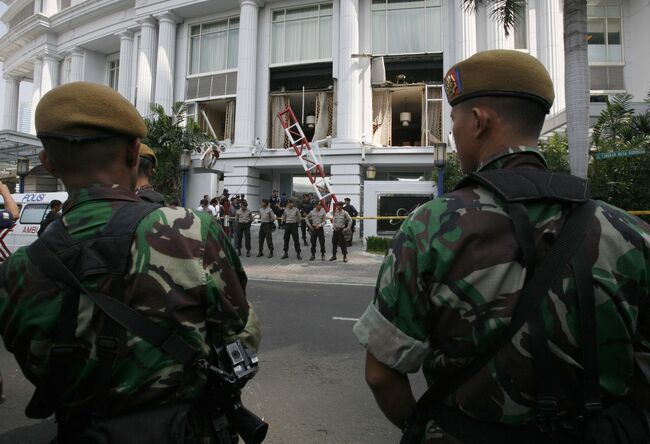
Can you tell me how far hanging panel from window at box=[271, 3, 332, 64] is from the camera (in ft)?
70.8

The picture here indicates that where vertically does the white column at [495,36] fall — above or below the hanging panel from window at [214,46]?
below

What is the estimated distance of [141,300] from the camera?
117 centimetres

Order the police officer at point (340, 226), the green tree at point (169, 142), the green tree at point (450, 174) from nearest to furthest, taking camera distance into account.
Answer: the police officer at point (340, 226), the green tree at point (450, 174), the green tree at point (169, 142)

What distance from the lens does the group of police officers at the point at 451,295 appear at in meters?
1.04

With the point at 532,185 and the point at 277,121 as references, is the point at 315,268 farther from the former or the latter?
the point at 277,121

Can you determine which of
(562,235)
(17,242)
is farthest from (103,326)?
(17,242)

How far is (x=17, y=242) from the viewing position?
10.3 meters

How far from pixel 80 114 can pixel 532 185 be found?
4.22 ft

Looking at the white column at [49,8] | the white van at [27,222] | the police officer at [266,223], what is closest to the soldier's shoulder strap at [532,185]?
the police officer at [266,223]

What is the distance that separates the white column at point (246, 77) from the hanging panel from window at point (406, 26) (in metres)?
6.26

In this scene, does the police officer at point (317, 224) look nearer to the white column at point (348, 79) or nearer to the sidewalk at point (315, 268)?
the sidewalk at point (315, 268)

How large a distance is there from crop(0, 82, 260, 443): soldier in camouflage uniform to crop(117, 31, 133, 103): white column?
2846 centimetres

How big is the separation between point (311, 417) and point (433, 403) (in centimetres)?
204

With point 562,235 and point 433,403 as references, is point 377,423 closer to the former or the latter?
point 433,403
